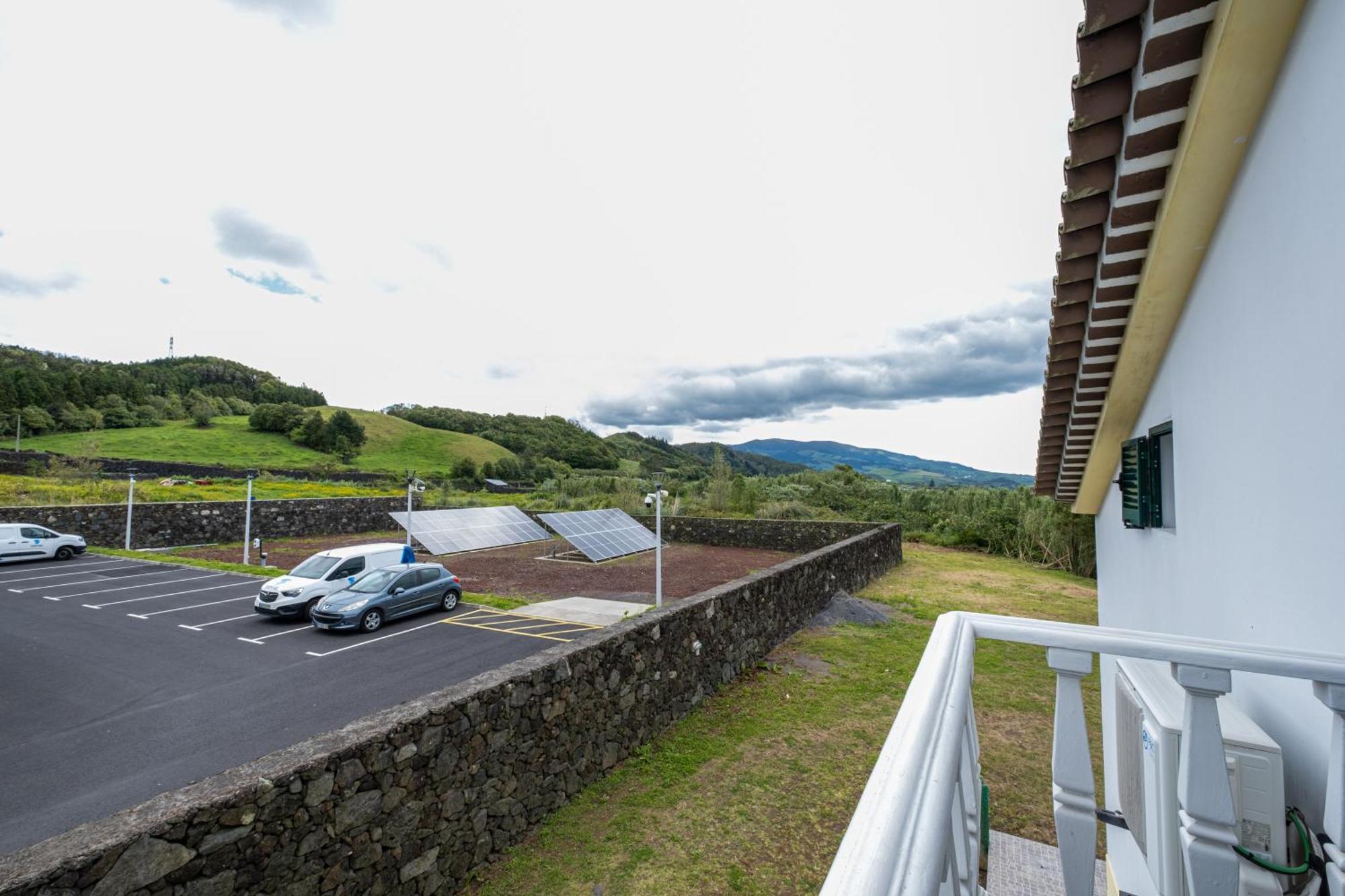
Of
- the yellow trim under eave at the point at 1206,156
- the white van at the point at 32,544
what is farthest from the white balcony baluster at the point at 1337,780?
the white van at the point at 32,544

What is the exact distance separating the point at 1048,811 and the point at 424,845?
15.4 feet

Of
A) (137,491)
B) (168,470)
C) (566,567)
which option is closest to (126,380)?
(168,470)

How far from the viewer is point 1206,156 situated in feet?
7.94

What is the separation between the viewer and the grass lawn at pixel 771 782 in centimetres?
409

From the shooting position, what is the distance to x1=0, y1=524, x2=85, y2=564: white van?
52.5 feet

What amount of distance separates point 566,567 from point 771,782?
42.1 ft

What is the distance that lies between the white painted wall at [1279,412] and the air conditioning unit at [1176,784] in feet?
0.55

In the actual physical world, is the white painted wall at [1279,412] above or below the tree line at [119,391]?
below

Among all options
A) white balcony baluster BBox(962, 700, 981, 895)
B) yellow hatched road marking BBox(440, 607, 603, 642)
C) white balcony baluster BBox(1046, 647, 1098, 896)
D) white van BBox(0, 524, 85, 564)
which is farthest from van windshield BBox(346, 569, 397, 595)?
white van BBox(0, 524, 85, 564)

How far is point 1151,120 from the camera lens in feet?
7.83

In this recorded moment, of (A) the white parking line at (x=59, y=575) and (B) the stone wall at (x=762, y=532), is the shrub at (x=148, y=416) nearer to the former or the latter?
(A) the white parking line at (x=59, y=575)

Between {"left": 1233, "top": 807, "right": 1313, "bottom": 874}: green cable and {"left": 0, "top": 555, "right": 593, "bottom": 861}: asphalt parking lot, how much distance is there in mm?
7393

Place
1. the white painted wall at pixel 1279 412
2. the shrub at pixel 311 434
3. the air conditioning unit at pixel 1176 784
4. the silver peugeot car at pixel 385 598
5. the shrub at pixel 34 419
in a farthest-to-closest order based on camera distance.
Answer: the shrub at pixel 311 434 < the shrub at pixel 34 419 < the silver peugeot car at pixel 385 598 < the white painted wall at pixel 1279 412 < the air conditioning unit at pixel 1176 784

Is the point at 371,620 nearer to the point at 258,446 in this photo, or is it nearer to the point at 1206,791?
the point at 1206,791
